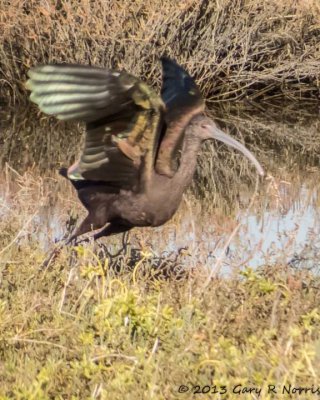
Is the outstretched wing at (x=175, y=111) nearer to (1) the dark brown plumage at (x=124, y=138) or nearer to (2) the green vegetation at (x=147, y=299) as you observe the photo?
(1) the dark brown plumage at (x=124, y=138)

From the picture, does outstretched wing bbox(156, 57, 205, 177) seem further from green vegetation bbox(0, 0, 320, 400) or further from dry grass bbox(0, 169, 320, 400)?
dry grass bbox(0, 169, 320, 400)

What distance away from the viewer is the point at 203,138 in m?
7.29

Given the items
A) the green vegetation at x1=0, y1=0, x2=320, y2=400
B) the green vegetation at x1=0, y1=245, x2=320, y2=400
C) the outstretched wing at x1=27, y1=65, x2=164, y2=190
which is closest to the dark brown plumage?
the outstretched wing at x1=27, y1=65, x2=164, y2=190

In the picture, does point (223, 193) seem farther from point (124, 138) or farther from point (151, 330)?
point (151, 330)

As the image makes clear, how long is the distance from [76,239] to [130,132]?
962 mm

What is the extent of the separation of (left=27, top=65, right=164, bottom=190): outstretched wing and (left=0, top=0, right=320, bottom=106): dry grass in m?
8.21

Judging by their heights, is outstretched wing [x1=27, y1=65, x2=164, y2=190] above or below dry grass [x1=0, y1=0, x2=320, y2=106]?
above

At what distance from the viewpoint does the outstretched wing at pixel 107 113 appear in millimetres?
6352

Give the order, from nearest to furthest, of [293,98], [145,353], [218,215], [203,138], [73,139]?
[145,353] → [203,138] → [218,215] → [73,139] → [293,98]

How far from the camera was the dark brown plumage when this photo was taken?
6383 millimetres

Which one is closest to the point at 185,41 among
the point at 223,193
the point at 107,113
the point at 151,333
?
the point at 223,193

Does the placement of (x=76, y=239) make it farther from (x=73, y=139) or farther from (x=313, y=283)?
(x=73, y=139)

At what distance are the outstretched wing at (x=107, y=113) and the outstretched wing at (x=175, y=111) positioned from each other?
0.11 metres

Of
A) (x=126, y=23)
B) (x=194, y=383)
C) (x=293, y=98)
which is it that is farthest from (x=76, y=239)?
(x=293, y=98)
